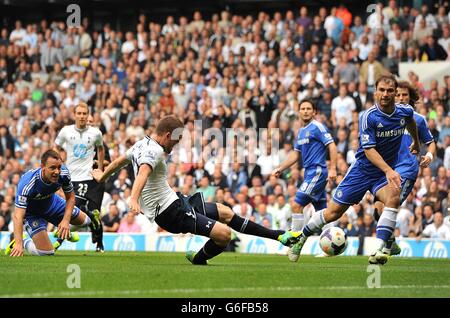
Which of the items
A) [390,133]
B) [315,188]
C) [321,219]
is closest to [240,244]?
[315,188]

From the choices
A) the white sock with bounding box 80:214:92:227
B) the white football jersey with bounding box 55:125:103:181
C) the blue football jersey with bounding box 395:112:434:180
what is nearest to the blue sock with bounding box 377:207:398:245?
the blue football jersey with bounding box 395:112:434:180

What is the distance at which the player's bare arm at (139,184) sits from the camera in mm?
10727

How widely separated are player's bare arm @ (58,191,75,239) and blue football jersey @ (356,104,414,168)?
4.06 metres

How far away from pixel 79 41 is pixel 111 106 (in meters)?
4.32

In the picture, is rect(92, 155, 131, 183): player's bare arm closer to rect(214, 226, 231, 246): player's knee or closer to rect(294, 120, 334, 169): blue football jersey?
rect(214, 226, 231, 246): player's knee

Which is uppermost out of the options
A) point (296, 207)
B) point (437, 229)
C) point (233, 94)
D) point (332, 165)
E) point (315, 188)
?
point (233, 94)

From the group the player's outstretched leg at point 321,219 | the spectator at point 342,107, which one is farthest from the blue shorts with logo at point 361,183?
the spectator at point 342,107

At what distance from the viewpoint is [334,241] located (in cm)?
1362

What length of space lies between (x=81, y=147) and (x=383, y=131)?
621 centimetres

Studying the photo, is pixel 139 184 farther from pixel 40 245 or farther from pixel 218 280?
pixel 40 245

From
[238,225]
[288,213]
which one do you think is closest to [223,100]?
[288,213]

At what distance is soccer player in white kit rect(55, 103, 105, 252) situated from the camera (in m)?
16.7

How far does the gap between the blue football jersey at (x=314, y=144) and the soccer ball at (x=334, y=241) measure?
2564mm

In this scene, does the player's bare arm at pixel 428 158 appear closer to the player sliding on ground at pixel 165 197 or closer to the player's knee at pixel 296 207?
the player's knee at pixel 296 207
